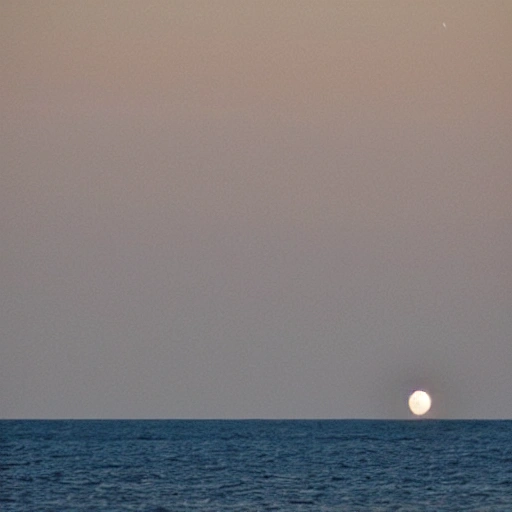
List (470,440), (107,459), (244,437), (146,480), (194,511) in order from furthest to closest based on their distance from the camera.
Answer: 1. (244,437)
2. (470,440)
3. (107,459)
4. (146,480)
5. (194,511)

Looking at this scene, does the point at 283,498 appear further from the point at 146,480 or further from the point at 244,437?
the point at 244,437

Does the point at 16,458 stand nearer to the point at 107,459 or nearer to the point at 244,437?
the point at 107,459

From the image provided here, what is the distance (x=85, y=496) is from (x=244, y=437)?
5277 cm

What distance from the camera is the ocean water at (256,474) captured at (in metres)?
40.8

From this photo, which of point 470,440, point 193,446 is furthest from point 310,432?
point 193,446

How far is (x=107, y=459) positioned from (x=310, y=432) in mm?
44024

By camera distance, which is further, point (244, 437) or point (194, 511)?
point (244, 437)

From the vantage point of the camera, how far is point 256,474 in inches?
2089

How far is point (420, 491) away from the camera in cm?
4497

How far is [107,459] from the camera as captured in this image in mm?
63906

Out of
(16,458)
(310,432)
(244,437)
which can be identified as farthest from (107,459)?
(310,432)

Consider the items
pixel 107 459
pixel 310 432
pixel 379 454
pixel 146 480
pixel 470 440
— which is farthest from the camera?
pixel 310 432

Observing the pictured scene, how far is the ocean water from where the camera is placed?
40.8 meters

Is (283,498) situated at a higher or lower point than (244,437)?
lower
